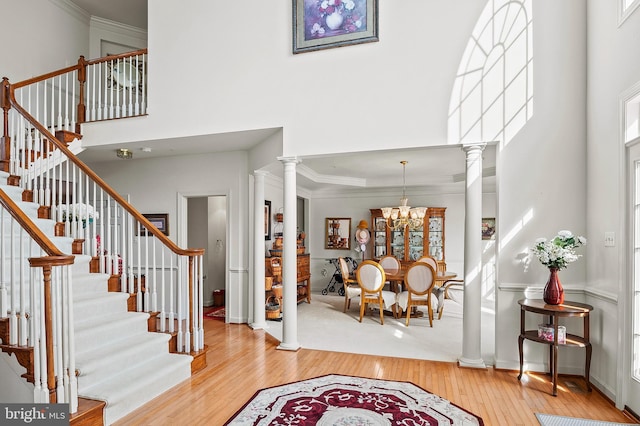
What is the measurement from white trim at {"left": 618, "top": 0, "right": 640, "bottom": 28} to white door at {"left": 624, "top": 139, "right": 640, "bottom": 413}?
98cm

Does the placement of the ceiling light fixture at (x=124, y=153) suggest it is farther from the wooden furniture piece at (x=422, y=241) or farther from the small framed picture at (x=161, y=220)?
the wooden furniture piece at (x=422, y=241)

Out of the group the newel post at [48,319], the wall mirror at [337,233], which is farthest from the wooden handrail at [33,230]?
the wall mirror at [337,233]

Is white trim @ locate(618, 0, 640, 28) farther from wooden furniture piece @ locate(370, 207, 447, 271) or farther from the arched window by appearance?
wooden furniture piece @ locate(370, 207, 447, 271)

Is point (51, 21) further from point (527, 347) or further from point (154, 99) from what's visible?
point (527, 347)

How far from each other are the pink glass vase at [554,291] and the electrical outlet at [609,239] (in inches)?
17.7

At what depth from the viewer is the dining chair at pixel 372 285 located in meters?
5.74

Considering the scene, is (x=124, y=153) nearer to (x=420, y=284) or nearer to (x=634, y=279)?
(x=420, y=284)

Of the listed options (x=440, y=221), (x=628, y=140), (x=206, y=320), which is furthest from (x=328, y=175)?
(x=628, y=140)

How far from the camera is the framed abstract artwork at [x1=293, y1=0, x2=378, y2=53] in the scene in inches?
163

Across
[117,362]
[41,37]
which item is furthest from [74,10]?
[117,362]

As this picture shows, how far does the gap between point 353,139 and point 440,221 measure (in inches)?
191

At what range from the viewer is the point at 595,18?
3.45 meters

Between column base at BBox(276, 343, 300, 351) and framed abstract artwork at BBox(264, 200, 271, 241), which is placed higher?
framed abstract artwork at BBox(264, 200, 271, 241)

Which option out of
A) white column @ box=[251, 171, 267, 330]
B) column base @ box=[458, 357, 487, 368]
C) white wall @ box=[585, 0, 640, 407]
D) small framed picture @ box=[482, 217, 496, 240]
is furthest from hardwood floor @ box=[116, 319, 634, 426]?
small framed picture @ box=[482, 217, 496, 240]
